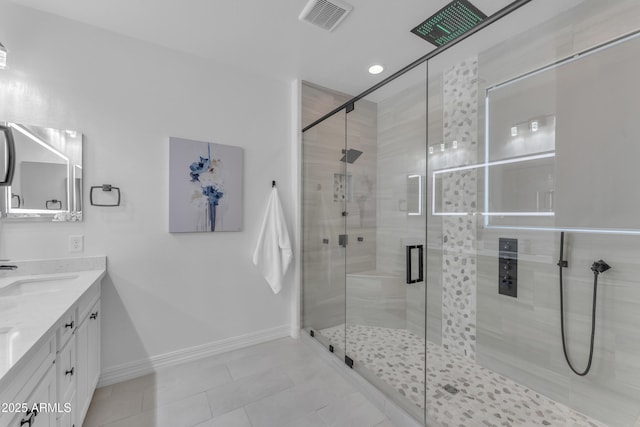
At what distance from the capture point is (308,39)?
7.22 ft

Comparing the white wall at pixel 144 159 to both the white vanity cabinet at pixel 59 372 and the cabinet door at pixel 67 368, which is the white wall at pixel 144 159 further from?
the cabinet door at pixel 67 368

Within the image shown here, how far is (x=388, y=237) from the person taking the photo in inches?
93.5

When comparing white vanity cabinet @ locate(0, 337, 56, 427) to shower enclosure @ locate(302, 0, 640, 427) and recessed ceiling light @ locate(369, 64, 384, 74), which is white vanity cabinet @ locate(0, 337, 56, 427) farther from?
recessed ceiling light @ locate(369, 64, 384, 74)

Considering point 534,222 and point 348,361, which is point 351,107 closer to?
point 534,222

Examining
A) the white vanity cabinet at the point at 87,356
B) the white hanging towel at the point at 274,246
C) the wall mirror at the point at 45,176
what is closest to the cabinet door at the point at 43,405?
the white vanity cabinet at the point at 87,356

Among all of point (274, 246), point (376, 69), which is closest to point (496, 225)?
point (376, 69)

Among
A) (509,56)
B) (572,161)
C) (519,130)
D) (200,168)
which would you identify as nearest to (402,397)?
(572,161)

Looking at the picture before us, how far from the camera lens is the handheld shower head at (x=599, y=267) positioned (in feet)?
5.26

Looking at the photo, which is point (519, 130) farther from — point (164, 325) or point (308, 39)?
point (164, 325)

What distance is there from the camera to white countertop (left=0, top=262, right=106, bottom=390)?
0.84 meters

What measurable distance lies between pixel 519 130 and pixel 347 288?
184 cm

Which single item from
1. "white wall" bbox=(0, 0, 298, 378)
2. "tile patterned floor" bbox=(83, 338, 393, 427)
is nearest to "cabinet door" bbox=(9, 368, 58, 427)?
"tile patterned floor" bbox=(83, 338, 393, 427)

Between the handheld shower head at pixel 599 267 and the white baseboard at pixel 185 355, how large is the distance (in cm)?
248

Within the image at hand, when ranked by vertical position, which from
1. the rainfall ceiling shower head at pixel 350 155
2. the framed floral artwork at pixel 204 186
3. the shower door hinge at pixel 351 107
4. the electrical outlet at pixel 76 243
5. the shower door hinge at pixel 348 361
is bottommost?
the shower door hinge at pixel 348 361
